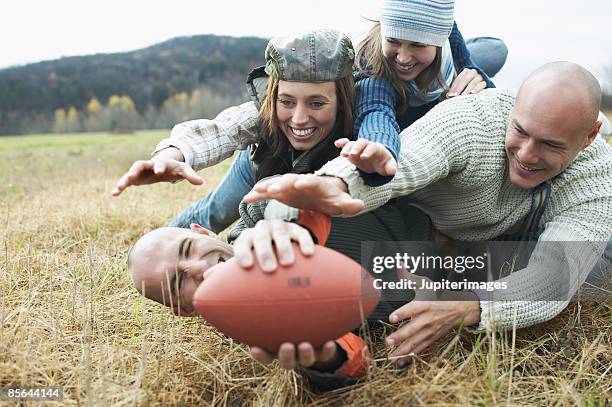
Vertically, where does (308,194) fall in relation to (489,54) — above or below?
above

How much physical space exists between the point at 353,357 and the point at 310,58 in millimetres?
1522

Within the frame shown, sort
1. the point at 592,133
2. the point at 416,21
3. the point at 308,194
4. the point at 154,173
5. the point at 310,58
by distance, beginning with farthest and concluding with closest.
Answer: the point at 416,21 < the point at 310,58 < the point at 592,133 < the point at 154,173 < the point at 308,194

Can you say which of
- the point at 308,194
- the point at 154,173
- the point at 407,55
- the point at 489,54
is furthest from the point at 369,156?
the point at 489,54

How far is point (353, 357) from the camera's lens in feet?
7.07

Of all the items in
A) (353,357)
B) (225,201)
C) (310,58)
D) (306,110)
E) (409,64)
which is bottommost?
(225,201)

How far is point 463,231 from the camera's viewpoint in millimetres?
3109

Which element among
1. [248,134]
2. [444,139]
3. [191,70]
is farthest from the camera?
[191,70]

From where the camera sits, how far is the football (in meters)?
1.92

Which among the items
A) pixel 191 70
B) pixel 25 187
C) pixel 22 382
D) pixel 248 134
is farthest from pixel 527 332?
pixel 191 70

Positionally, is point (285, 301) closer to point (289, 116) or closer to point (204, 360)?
point (204, 360)

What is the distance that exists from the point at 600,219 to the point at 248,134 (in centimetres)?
177

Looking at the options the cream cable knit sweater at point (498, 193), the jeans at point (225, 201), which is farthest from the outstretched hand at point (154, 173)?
the jeans at point (225, 201)

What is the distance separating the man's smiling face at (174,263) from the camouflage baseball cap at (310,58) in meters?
0.93

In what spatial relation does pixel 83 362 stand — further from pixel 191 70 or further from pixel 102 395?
pixel 191 70
